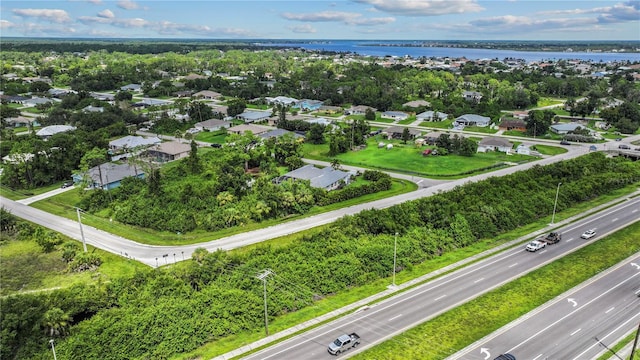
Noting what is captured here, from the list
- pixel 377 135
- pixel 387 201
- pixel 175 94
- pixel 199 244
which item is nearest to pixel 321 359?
pixel 199 244

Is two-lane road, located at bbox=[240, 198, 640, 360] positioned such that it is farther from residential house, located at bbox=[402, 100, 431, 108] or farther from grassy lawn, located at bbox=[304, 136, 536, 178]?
residential house, located at bbox=[402, 100, 431, 108]

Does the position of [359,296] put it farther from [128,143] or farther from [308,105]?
[308,105]

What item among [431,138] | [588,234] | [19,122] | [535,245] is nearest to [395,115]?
[431,138]

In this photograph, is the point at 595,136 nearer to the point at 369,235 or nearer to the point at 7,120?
the point at 369,235

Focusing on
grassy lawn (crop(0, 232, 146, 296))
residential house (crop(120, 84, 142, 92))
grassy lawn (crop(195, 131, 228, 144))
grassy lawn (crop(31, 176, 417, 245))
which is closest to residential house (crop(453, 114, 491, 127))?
grassy lawn (crop(31, 176, 417, 245))

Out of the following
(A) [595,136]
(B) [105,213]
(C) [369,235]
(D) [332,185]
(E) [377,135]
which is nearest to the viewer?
(C) [369,235]
